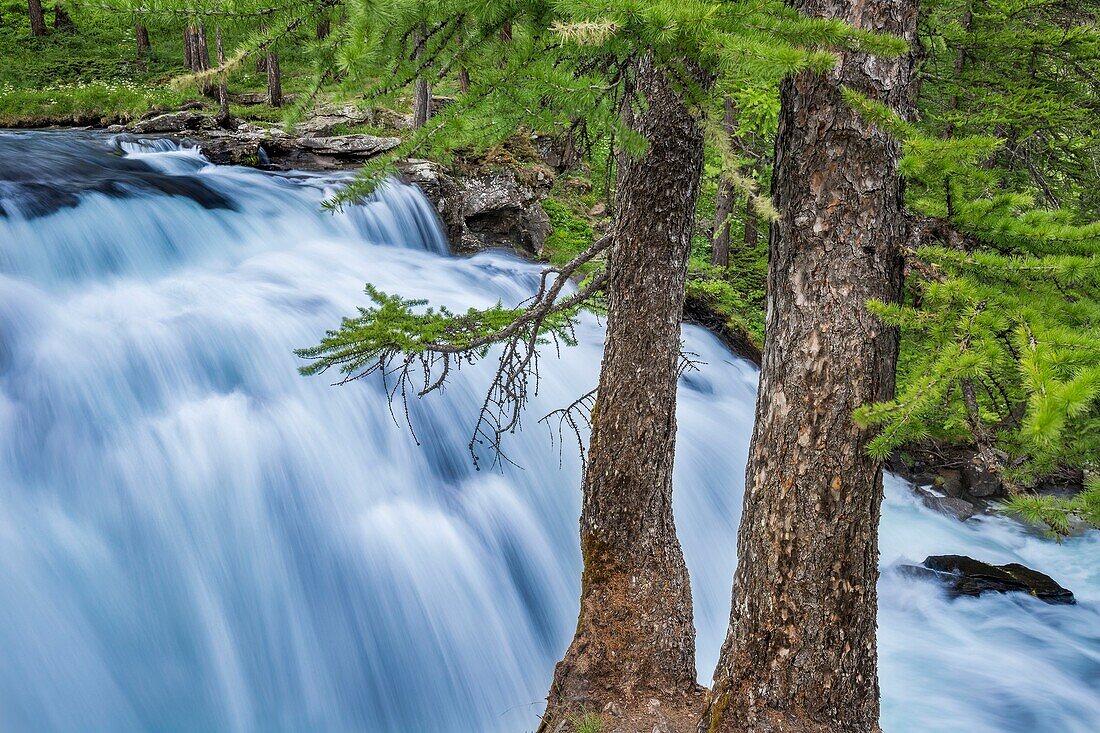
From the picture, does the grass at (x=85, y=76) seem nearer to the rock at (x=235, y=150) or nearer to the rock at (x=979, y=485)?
the rock at (x=235, y=150)

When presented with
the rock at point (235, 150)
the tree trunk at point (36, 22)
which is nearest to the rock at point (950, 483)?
the rock at point (235, 150)

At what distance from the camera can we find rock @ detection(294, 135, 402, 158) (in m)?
14.5

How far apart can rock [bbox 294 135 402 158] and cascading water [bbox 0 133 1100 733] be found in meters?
4.42

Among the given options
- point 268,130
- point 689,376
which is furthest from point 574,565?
point 268,130

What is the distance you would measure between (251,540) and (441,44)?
17.6 feet

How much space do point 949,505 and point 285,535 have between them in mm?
9057

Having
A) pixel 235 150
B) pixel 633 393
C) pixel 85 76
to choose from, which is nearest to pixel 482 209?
pixel 235 150

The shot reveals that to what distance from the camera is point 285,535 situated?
6582 millimetres

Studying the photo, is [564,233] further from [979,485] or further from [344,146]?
[979,485]

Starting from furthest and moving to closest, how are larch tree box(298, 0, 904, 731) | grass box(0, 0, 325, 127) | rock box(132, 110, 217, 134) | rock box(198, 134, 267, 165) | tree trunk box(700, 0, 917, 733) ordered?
grass box(0, 0, 325, 127), rock box(132, 110, 217, 134), rock box(198, 134, 267, 165), larch tree box(298, 0, 904, 731), tree trunk box(700, 0, 917, 733)

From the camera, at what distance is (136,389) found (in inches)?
286

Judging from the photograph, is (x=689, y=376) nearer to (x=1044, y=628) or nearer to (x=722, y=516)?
(x=722, y=516)

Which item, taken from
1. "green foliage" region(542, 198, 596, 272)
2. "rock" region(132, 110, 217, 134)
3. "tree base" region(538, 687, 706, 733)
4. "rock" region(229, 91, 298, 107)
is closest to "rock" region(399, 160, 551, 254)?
"green foliage" region(542, 198, 596, 272)

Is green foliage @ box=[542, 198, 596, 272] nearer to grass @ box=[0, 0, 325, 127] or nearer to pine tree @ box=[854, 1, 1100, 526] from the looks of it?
grass @ box=[0, 0, 325, 127]
